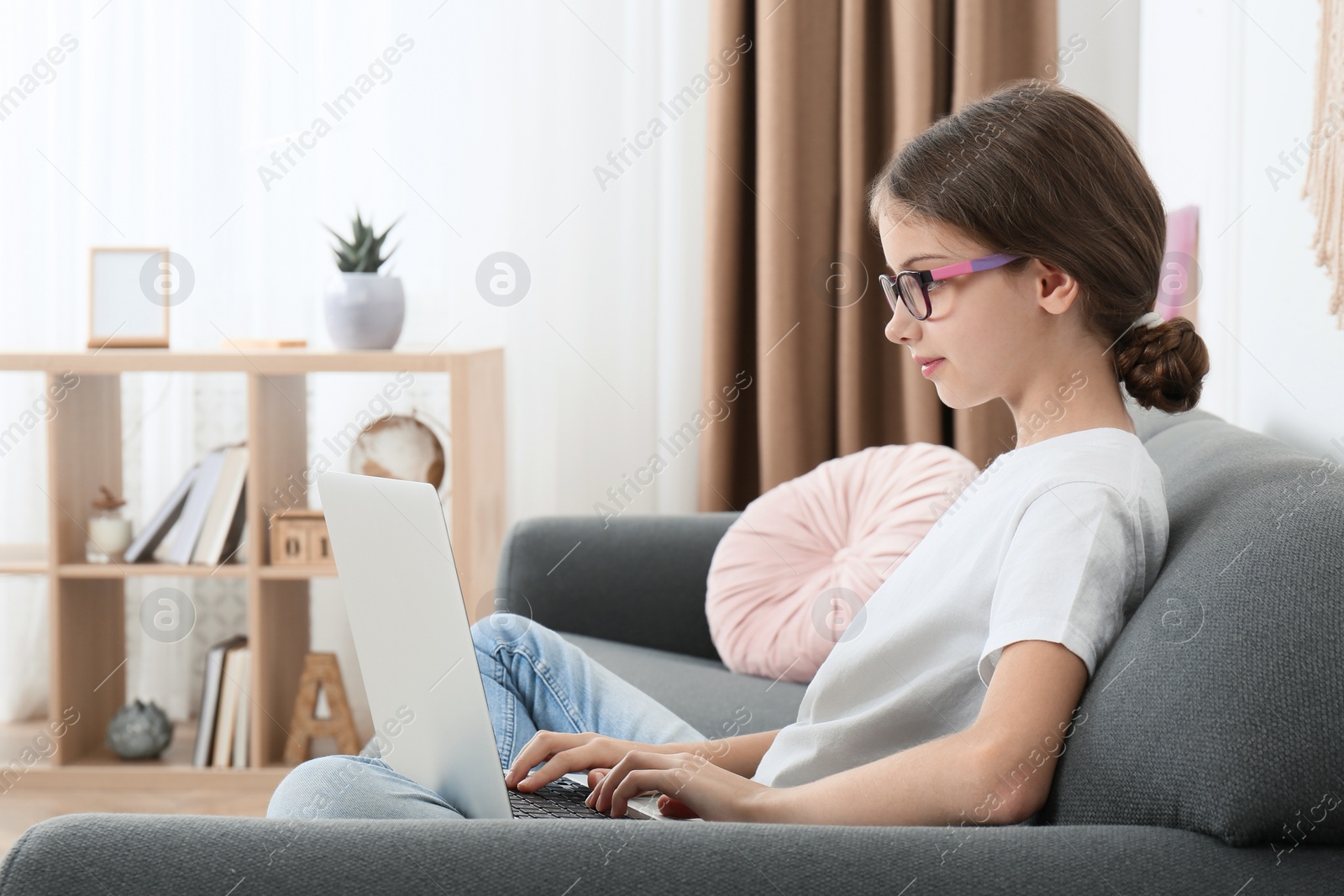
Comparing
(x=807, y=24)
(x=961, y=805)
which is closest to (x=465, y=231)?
(x=807, y=24)

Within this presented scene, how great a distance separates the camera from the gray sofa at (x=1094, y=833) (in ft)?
2.08

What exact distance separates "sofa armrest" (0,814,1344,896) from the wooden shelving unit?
1.51m

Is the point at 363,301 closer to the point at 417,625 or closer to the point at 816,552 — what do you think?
the point at 816,552

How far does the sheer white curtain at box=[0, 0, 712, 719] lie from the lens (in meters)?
2.56

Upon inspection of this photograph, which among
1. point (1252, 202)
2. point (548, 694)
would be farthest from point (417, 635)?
point (1252, 202)

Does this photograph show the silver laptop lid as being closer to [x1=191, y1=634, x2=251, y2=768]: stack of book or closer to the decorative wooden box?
the decorative wooden box

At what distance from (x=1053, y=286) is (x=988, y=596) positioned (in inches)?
9.7

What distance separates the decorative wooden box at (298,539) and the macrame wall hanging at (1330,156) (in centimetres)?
179

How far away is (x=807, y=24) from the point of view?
243 cm

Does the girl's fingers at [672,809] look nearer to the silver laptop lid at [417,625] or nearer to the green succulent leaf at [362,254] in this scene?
the silver laptop lid at [417,625]

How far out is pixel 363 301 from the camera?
7.33 feet

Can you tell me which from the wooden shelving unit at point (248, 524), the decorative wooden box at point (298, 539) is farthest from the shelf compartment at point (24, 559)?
the decorative wooden box at point (298, 539)

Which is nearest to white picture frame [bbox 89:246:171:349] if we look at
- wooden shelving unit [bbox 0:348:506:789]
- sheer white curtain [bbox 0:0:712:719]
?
wooden shelving unit [bbox 0:348:506:789]

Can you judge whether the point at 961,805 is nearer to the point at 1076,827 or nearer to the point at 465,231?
the point at 1076,827
